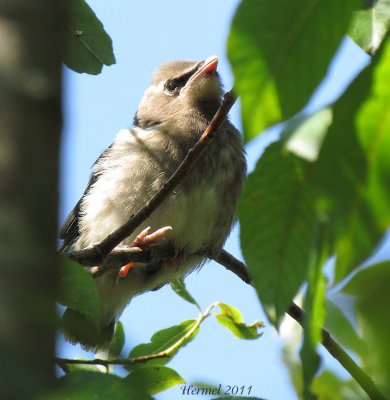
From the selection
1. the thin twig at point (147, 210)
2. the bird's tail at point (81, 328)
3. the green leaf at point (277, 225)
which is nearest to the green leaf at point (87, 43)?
the thin twig at point (147, 210)

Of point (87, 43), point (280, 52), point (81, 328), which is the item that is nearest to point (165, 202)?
point (87, 43)

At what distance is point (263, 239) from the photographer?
1487 mm

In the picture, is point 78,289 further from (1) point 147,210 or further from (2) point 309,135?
(1) point 147,210

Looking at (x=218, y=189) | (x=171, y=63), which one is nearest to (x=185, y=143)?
(x=218, y=189)

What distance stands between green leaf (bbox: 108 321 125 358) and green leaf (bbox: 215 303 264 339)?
0.50m

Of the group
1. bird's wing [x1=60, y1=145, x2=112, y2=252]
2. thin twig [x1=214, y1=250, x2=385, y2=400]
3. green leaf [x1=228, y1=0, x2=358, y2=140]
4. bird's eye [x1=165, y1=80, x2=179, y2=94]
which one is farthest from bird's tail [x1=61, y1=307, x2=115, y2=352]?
bird's eye [x1=165, y1=80, x2=179, y2=94]

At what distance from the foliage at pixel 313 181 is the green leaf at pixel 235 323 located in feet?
7.08

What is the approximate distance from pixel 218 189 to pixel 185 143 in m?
0.43

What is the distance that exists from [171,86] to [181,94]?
31cm

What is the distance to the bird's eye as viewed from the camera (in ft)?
20.7

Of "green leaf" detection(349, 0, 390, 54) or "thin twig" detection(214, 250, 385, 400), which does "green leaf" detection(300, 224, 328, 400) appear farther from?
"green leaf" detection(349, 0, 390, 54)

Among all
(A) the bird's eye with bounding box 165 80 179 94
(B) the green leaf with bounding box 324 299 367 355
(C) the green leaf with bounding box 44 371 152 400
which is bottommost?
(A) the bird's eye with bounding box 165 80 179 94

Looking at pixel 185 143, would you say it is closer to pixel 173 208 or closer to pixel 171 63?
pixel 173 208

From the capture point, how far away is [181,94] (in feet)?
20.0
